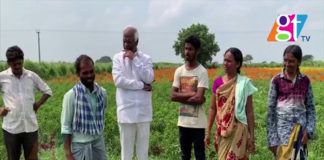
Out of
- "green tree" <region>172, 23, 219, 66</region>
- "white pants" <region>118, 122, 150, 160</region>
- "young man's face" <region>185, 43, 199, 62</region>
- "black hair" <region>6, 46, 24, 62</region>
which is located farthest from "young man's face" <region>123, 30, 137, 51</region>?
"green tree" <region>172, 23, 219, 66</region>

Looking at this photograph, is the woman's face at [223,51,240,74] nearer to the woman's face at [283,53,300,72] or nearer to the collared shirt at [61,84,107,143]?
the woman's face at [283,53,300,72]

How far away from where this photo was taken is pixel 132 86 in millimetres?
3898

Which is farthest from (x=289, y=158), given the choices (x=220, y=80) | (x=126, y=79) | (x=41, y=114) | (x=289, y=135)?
(x=41, y=114)

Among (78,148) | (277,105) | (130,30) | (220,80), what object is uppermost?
(130,30)

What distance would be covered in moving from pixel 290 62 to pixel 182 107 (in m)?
1.32

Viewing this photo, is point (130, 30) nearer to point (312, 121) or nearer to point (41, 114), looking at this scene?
point (312, 121)

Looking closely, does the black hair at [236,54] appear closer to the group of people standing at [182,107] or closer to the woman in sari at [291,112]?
the group of people standing at [182,107]

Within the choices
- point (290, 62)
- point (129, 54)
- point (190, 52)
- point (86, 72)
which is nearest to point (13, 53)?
point (129, 54)

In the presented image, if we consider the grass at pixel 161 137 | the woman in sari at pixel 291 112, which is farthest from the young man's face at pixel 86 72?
the woman in sari at pixel 291 112

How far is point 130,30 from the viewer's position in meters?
3.89

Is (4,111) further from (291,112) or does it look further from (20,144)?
(291,112)

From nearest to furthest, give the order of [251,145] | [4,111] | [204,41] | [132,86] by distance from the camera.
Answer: [251,145] → [132,86] → [4,111] → [204,41]

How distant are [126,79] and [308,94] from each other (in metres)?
1.88

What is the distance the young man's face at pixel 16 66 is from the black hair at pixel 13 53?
0.12 ft
